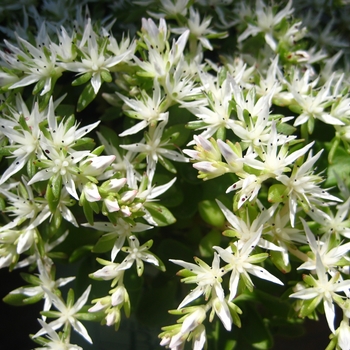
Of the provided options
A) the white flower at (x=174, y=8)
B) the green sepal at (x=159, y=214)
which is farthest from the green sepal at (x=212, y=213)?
the white flower at (x=174, y=8)

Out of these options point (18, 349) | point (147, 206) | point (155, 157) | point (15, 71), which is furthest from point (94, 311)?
point (15, 71)

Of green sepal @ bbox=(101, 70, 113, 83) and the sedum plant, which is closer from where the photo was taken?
the sedum plant

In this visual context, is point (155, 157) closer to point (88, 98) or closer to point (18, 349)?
point (88, 98)

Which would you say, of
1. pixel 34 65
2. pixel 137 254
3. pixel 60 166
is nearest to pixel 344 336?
pixel 137 254

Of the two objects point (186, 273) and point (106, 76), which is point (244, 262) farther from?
point (106, 76)

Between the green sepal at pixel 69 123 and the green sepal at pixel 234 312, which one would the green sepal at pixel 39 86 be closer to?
the green sepal at pixel 69 123

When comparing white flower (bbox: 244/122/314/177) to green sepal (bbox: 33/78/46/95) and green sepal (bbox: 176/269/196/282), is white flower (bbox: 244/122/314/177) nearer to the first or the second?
green sepal (bbox: 176/269/196/282)

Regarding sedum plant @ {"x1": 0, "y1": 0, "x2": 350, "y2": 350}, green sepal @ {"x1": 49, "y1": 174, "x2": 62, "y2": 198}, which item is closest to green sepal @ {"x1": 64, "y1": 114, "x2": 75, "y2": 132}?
sedum plant @ {"x1": 0, "y1": 0, "x2": 350, "y2": 350}
